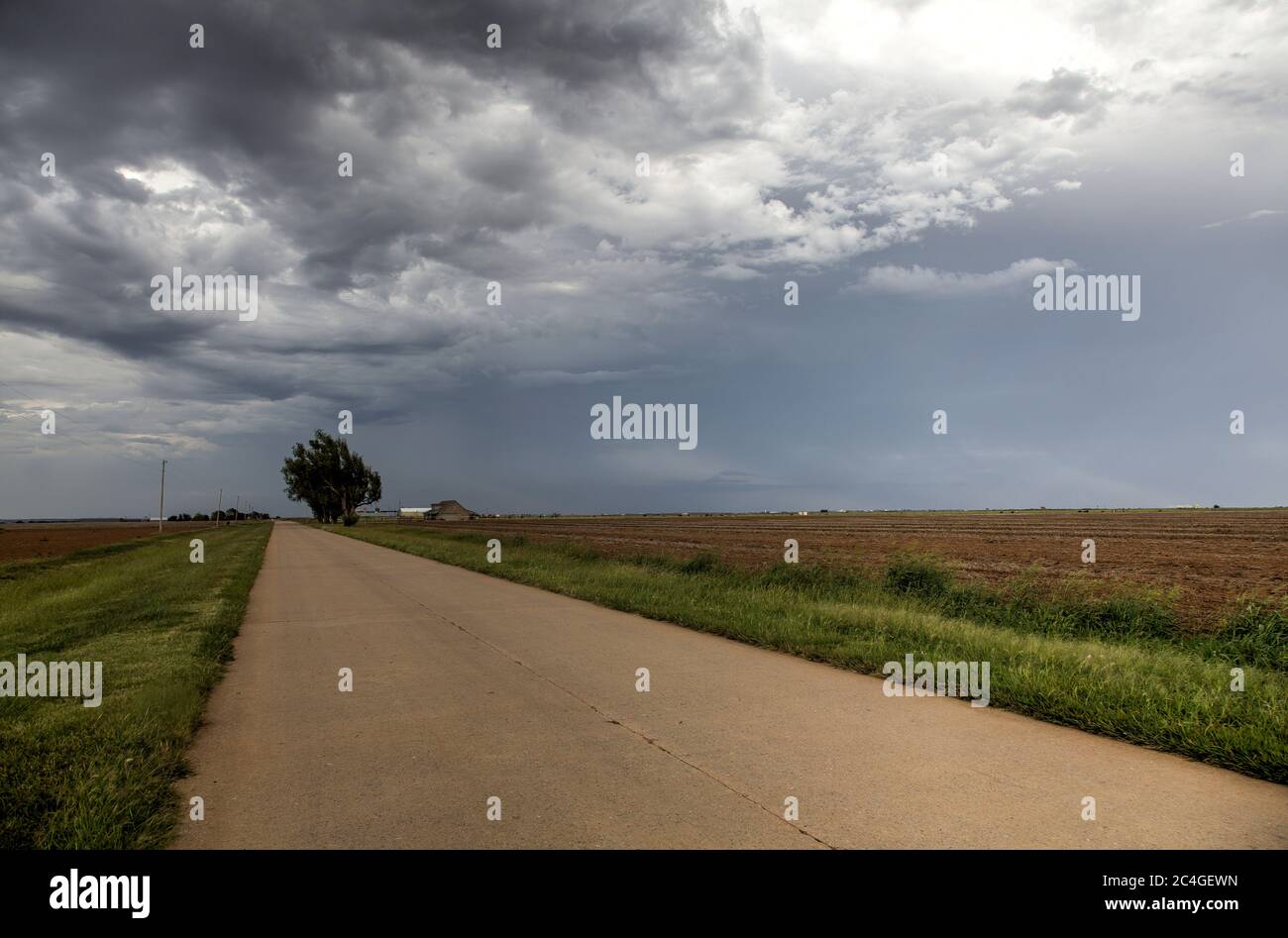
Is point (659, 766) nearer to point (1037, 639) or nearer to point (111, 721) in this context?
point (111, 721)

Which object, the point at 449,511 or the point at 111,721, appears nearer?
the point at 111,721

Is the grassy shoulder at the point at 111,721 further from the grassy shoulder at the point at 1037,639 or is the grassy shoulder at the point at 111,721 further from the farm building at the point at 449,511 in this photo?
the farm building at the point at 449,511

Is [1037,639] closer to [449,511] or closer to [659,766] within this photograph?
[659,766]

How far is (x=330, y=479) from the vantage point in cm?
11262

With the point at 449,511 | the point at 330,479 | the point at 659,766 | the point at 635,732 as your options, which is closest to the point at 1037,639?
the point at 635,732

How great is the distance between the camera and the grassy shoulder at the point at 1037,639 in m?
6.09

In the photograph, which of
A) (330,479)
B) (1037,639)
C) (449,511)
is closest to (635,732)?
(1037,639)

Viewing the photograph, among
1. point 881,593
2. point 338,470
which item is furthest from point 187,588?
point 338,470

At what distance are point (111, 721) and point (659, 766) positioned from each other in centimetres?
482

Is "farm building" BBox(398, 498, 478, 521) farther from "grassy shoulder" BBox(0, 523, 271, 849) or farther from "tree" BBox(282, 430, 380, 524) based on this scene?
"grassy shoulder" BBox(0, 523, 271, 849)

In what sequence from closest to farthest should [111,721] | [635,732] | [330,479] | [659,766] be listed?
[659,766]
[635,732]
[111,721]
[330,479]

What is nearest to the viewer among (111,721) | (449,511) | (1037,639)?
(111,721)

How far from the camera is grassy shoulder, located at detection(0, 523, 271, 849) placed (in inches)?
174

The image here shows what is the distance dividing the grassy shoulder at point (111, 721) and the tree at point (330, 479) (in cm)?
9961
